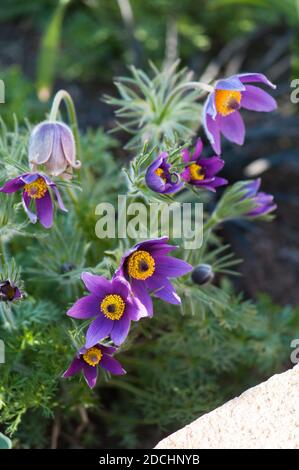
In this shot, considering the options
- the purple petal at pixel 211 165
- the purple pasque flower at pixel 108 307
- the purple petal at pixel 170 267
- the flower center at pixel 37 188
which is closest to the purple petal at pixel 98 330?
the purple pasque flower at pixel 108 307

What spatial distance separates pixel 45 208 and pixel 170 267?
0.23 meters

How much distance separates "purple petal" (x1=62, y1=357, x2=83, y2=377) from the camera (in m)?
1.36

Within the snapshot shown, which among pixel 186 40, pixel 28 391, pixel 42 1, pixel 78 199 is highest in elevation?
pixel 42 1

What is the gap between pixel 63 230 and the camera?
5.54ft

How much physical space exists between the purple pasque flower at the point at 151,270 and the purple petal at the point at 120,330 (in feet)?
0.14

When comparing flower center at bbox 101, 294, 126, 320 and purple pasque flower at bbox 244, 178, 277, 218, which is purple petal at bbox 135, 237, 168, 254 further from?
purple pasque flower at bbox 244, 178, 277, 218

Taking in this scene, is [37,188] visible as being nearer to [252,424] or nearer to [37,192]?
[37,192]

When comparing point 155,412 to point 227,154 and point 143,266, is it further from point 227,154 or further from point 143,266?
point 227,154

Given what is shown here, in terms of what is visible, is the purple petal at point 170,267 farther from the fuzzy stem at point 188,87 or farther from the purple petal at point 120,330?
the fuzzy stem at point 188,87

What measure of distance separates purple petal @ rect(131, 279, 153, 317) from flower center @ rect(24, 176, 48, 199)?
0.21 m

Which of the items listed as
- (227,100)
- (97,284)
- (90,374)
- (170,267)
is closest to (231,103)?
(227,100)

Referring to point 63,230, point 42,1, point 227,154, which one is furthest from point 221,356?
point 42,1

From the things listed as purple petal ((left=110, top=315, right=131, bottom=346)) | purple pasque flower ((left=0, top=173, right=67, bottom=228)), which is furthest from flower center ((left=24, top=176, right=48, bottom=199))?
purple petal ((left=110, top=315, right=131, bottom=346))
